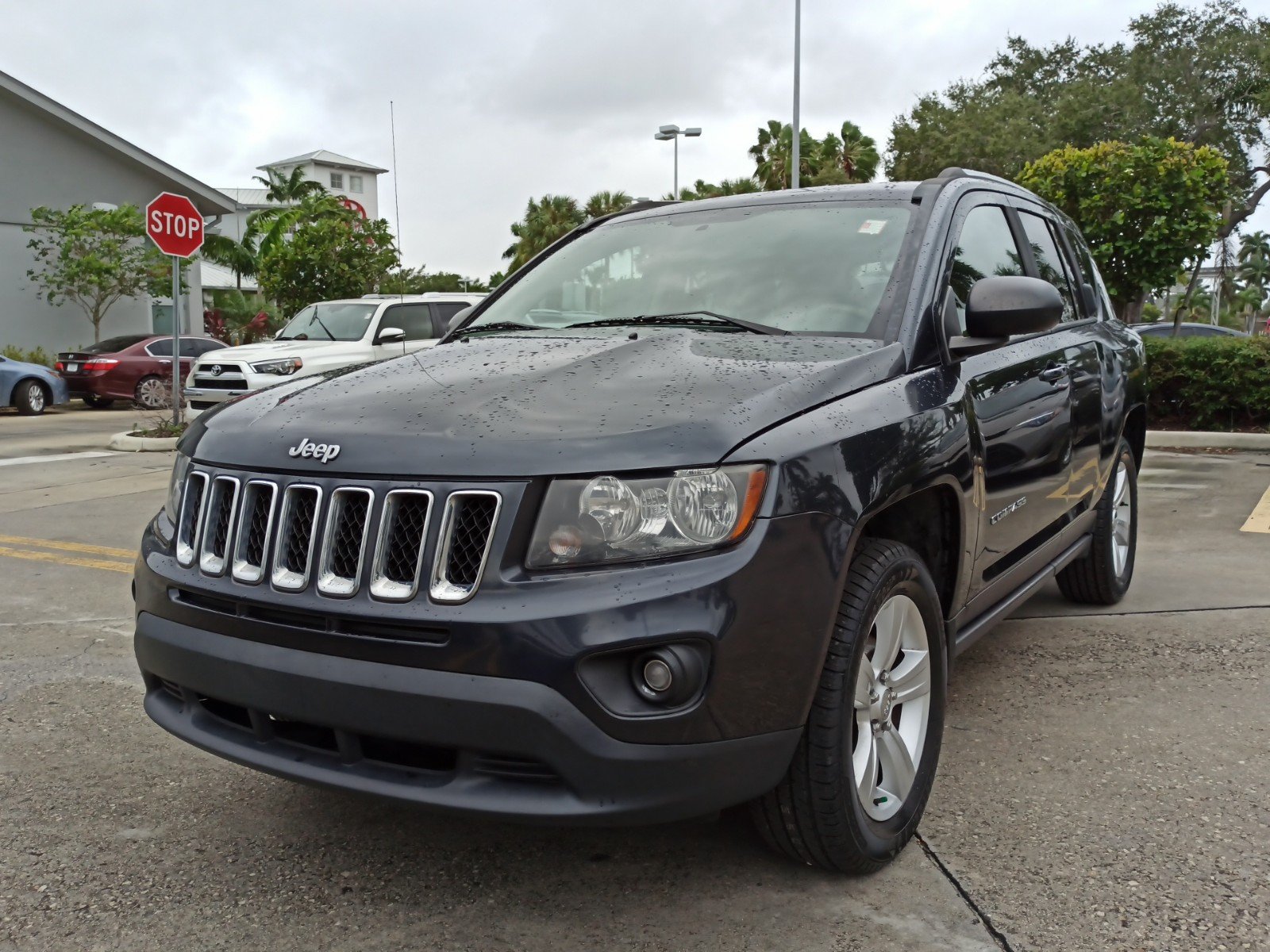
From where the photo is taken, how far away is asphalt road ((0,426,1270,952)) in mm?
2500

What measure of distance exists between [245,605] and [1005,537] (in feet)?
7.28

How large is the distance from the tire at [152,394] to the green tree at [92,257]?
4.90 m

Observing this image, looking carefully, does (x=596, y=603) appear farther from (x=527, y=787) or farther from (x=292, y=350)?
(x=292, y=350)

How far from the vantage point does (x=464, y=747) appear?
223 cm

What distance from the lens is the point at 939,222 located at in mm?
3502

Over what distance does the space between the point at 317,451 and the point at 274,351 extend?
1208 cm

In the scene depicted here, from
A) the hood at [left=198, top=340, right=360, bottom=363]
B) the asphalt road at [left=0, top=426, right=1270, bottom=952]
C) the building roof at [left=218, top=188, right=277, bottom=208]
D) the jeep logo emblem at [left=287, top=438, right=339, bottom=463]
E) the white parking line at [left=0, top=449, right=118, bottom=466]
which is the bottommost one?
the asphalt road at [left=0, top=426, right=1270, bottom=952]

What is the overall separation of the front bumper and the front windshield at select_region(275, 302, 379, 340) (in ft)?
39.2

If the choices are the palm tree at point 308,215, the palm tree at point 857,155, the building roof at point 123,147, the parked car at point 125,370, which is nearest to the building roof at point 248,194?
the palm tree at point 857,155

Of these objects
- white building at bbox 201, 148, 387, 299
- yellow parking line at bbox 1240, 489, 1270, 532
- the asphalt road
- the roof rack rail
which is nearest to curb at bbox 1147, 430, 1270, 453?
yellow parking line at bbox 1240, 489, 1270, 532

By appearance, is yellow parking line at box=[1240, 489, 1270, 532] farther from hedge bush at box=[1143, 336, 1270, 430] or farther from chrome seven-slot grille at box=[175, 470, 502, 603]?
chrome seven-slot grille at box=[175, 470, 502, 603]

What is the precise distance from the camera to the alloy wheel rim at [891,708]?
2.67 meters

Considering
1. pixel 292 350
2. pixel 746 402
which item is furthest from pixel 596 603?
pixel 292 350

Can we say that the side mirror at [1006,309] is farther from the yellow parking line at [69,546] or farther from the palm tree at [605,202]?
the palm tree at [605,202]
